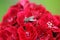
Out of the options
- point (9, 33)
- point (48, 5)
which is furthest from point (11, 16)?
point (48, 5)

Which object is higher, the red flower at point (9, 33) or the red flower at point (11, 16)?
the red flower at point (11, 16)

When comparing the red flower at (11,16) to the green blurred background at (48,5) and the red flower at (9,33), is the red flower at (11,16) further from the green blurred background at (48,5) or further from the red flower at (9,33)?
the green blurred background at (48,5)

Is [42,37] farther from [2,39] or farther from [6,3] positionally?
[6,3]

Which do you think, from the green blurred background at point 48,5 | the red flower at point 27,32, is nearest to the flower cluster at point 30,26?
the red flower at point 27,32

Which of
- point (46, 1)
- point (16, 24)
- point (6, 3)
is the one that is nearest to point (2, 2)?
point (6, 3)

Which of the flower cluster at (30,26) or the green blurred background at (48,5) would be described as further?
the green blurred background at (48,5)

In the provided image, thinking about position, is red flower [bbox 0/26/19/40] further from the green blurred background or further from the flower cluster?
the green blurred background

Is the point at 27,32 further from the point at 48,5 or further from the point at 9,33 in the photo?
the point at 48,5

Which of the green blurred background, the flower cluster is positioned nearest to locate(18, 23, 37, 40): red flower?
the flower cluster
